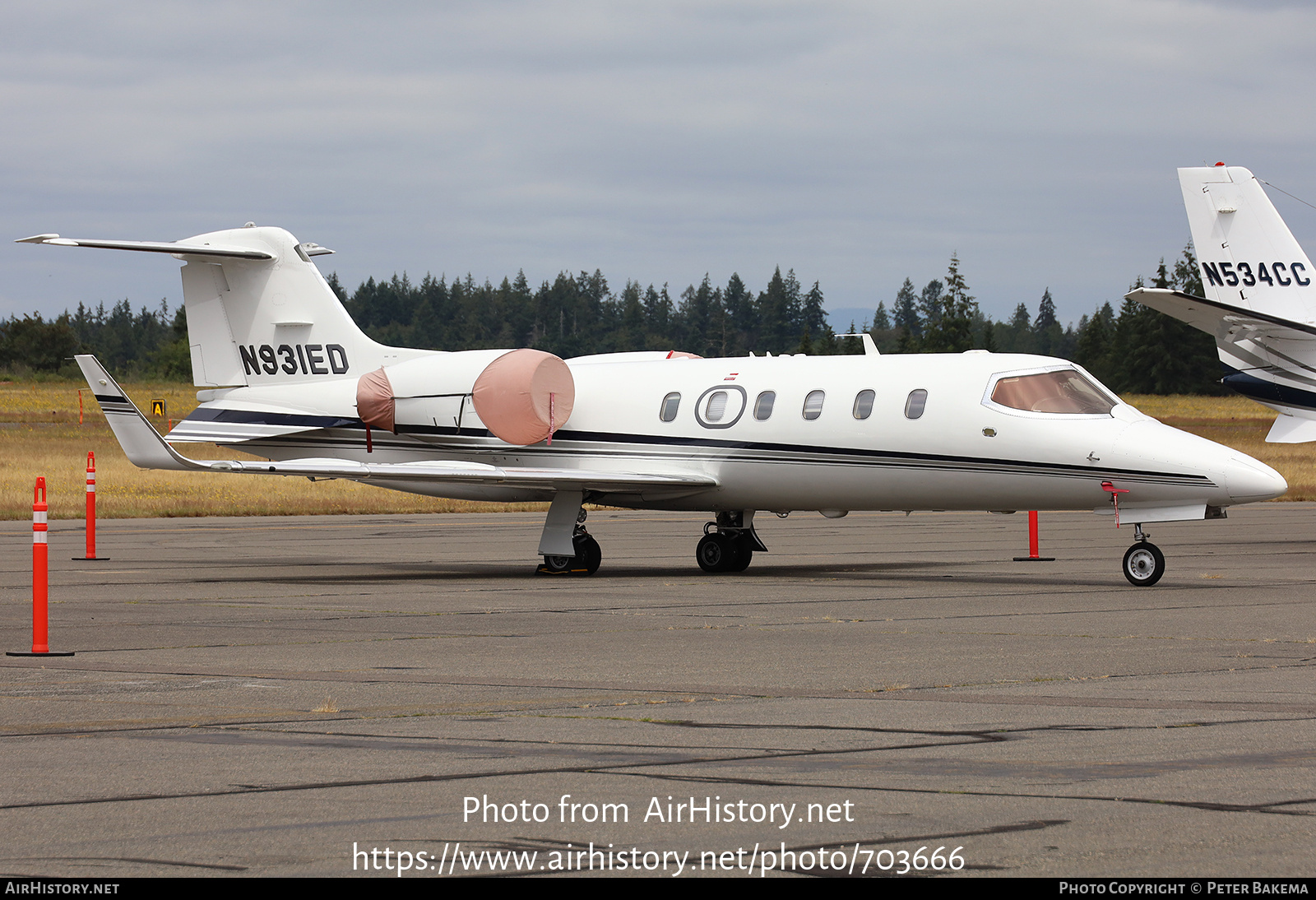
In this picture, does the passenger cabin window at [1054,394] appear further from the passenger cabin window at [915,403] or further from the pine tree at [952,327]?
the pine tree at [952,327]

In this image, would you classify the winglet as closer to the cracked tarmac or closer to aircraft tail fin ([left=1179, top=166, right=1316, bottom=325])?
the cracked tarmac

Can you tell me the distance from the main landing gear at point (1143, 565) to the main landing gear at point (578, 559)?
675 cm

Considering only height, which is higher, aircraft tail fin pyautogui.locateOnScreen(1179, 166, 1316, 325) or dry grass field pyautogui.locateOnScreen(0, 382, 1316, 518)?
aircraft tail fin pyautogui.locateOnScreen(1179, 166, 1316, 325)

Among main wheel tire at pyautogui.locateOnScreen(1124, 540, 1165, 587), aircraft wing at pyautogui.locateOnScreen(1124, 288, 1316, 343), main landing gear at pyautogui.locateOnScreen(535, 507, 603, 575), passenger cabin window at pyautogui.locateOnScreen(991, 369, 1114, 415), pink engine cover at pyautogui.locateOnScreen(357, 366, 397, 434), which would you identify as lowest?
main landing gear at pyautogui.locateOnScreen(535, 507, 603, 575)

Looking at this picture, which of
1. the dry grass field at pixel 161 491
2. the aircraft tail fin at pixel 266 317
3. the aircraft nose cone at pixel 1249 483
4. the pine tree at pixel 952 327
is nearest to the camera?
the aircraft nose cone at pixel 1249 483

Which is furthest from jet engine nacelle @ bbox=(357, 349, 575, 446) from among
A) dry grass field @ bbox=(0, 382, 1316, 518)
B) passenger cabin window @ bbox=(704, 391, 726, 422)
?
dry grass field @ bbox=(0, 382, 1316, 518)

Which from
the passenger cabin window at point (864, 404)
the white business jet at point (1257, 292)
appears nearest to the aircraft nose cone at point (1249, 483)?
the passenger cabin window at point (864, 404)

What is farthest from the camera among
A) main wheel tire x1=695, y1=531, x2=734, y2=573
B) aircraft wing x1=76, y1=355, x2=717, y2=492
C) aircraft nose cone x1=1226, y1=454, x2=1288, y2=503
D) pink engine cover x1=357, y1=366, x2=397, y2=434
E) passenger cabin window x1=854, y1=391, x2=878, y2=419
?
pink engine cover x1=357, y1=366, x2=397, y2=434

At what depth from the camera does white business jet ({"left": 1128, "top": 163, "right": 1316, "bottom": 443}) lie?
27516 mm

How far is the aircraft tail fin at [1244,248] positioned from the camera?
29203mm

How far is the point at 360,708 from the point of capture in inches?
373

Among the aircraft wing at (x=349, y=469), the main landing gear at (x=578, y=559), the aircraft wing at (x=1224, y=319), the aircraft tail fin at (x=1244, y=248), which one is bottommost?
the main landing gear at (x=578, y=559)

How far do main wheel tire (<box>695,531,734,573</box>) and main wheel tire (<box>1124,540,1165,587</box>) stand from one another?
546 cm

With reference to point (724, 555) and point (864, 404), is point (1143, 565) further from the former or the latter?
point (724, 555)
